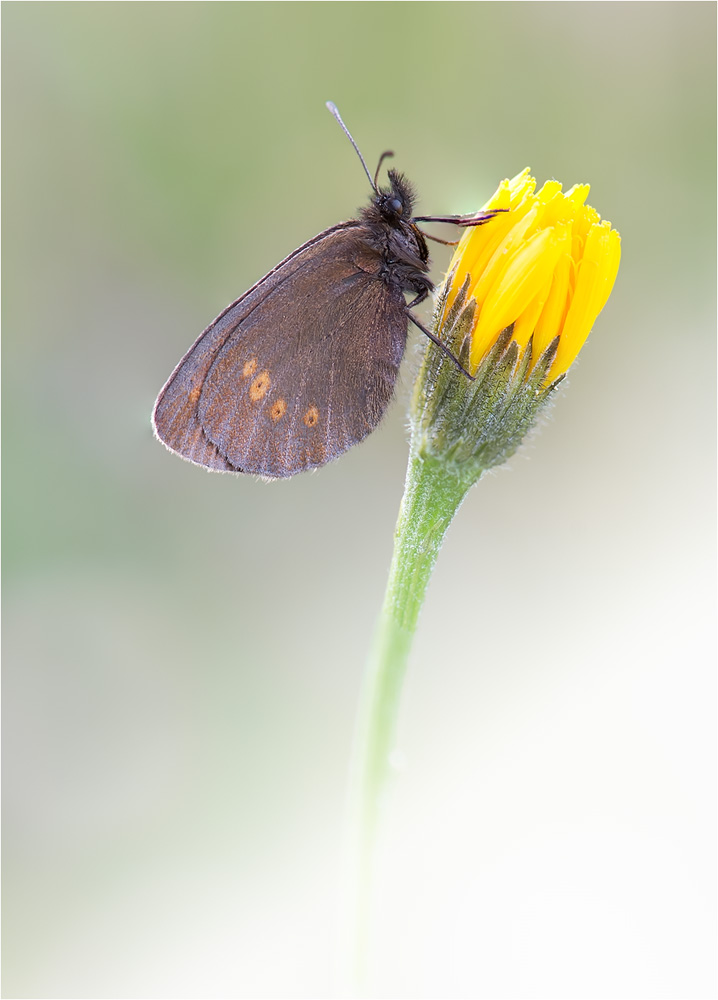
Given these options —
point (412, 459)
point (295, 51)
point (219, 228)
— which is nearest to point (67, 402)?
point (219, 228)

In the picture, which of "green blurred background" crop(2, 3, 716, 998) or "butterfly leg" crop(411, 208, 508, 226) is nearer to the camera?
"butterfly leg" crop(411, 208, 508, 226)

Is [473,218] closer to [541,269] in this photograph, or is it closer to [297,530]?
[541,269]

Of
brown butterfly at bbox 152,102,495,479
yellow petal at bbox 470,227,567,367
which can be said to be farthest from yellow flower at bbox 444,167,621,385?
Answer: brown butterfly at bbox 152,102,495,479

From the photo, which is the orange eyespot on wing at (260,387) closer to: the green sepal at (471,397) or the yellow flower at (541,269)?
the green sepal at (471,397)

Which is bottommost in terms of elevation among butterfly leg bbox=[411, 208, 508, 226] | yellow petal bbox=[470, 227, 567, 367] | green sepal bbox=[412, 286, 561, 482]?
green sepal bbox=[412, 286, 561, 482]

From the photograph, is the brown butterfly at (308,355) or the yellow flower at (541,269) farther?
the brown butterfly at (308,355)

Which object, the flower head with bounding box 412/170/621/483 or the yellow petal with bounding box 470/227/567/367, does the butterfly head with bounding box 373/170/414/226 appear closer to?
the flower head with bounding box 412/170/621/483

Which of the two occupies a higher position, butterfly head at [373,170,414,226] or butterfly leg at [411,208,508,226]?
butterfly head at [373,170,414,226]

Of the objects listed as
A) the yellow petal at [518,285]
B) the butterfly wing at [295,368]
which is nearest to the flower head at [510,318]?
the yellow petal at [518,285]
